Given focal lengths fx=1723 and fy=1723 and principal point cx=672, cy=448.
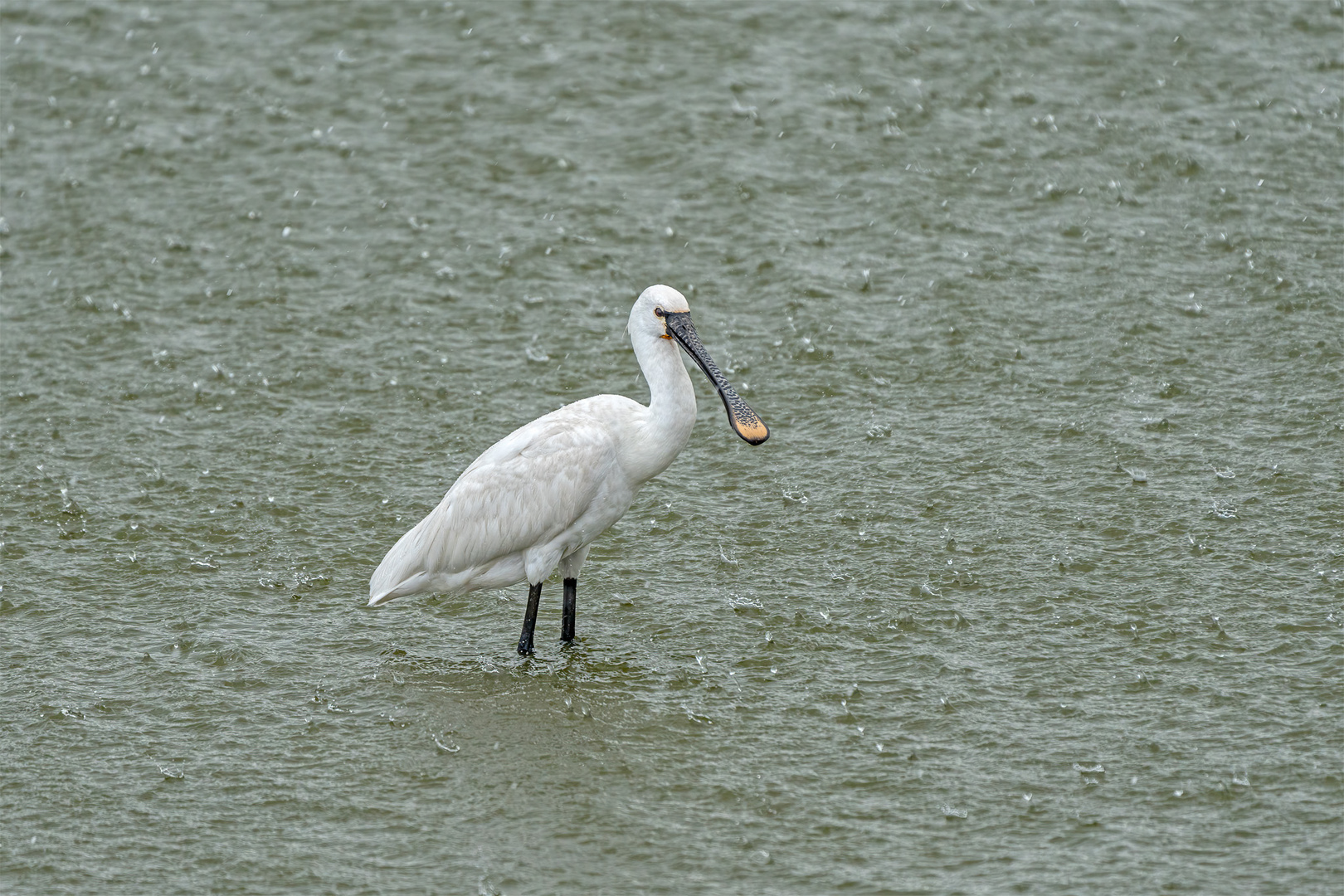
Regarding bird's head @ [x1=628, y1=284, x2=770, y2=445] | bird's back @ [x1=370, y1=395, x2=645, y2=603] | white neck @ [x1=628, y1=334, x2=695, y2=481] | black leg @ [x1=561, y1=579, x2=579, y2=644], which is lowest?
black leg @ [x1=561, y1=579, x2=579, y2=644]

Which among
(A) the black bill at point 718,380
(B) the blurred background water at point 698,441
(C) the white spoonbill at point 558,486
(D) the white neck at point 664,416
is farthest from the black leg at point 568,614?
(A) the black bill at point 718,380

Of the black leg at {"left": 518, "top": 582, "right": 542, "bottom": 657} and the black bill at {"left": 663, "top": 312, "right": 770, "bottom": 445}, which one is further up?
the black bill at {"left": 663, "top": 312, "right": 770, "bottom": 445}

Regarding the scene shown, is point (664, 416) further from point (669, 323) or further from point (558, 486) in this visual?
point (558, 486)

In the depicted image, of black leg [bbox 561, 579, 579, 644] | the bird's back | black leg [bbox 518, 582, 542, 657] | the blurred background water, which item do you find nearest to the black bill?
the bird's back

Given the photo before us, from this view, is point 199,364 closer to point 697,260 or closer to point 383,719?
point 697,260

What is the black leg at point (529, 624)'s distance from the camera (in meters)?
7.78

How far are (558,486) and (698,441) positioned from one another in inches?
95.1

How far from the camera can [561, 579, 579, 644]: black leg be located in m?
7.89

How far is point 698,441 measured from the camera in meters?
9.95

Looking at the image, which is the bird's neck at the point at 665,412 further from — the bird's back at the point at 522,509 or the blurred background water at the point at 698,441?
the blurred background water at the point at 698,441

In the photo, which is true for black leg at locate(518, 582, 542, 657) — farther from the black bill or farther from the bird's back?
the black bill

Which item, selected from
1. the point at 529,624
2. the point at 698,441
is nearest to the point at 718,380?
the point at 529,624

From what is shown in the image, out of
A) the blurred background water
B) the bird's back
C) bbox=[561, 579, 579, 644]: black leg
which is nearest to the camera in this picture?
the blurred background water

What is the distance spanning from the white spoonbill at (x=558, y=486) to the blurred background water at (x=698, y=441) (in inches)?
15.3
